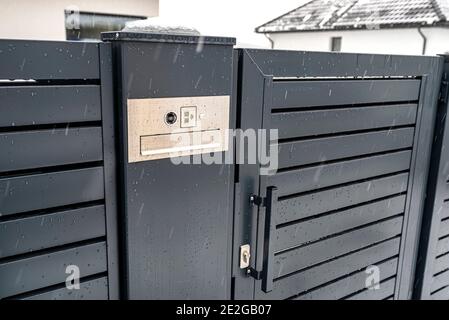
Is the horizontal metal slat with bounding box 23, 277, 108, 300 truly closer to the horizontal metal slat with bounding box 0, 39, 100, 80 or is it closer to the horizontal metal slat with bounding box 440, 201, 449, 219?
the horizontal metal slat with bounding box 0, 39, 100, 80

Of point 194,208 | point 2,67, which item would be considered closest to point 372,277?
point 194,208

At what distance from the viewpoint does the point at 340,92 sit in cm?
265

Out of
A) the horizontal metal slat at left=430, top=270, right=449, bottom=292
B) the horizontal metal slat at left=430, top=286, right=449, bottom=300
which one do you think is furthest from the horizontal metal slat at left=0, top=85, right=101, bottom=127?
the horizontal metal slat at left=430, top=286, right=449, bottom=300

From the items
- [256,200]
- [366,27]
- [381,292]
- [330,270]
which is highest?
[366,27]

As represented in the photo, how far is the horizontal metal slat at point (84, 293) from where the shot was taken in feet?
6.18

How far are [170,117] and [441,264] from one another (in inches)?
118

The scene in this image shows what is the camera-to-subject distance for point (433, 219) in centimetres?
339

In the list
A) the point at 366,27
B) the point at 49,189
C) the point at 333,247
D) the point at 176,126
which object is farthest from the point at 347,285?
the point at 366,27

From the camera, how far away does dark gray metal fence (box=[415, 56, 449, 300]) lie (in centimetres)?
327

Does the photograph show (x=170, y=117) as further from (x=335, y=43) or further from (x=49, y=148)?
(x=335, y=43)

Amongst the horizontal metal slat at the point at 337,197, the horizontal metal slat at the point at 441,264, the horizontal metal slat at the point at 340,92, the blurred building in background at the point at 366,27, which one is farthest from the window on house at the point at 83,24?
the horizontal metal slat at the point at 441,264

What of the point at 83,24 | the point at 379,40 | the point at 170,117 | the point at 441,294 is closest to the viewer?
the point at 170,117

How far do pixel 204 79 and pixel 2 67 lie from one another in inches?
34.6

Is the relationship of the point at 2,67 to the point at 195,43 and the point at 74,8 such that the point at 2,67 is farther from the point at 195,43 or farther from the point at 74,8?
the point at 74,8
